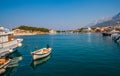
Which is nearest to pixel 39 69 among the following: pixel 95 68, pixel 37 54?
pixel 37 54

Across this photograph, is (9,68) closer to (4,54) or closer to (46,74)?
(46,74)

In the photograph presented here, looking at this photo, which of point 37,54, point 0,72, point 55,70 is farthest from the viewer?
point 37,54

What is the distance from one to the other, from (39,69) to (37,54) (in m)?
7.08

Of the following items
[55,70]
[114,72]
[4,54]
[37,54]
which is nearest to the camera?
[114,72]

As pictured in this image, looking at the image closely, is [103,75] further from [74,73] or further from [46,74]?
[46,74]

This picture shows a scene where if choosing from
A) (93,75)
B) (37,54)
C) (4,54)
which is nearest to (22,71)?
(37,54)

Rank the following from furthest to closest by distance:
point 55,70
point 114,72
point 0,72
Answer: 1. point 55,70
2. point 114,72
3. point 0,72

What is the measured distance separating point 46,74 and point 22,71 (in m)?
4.75

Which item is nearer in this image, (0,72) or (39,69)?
(0,72)

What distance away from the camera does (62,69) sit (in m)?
33.8

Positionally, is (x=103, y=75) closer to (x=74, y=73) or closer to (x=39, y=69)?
(x=74, y=73)

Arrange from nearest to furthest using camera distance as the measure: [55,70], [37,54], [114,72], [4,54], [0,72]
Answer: [0,72], [114,72], [55,70], [37,54], [4,54]

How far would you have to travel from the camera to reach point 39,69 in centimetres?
3488

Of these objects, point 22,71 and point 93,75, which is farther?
point 22,71
